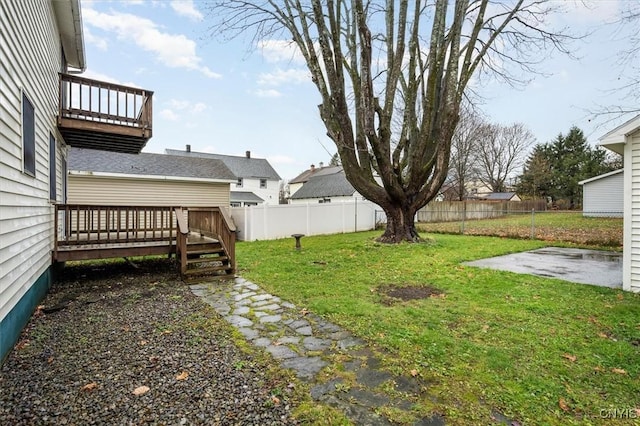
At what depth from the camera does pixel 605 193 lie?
20719mm

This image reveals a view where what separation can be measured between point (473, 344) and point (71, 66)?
11454 millimetres

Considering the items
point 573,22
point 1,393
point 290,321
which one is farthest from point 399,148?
point 1,393

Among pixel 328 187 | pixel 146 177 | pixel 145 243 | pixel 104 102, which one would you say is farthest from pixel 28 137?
pixel 328 187

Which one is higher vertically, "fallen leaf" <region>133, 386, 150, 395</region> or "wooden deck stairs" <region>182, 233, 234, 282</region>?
"wooden deck stairs" <region>182, 233, 234, 282</region>

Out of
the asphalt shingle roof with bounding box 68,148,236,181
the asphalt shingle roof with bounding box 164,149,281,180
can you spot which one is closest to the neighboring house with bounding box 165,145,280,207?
the asphalt shingle roof with bounding box 164,149,281,180

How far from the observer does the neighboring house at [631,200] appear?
496cm

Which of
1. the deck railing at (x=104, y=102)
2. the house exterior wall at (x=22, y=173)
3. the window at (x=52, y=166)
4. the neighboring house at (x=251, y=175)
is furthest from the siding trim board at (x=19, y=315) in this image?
the neighboring house at (x=251, y=175)

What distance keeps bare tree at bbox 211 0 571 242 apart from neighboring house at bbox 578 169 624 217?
15.0 m

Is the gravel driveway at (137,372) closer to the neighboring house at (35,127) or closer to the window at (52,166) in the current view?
the neighboring house at (35,127)

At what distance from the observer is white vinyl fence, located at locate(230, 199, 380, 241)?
41.4 ft

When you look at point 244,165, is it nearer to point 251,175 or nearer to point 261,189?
point 251,175

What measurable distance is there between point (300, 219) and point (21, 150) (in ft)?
34.6

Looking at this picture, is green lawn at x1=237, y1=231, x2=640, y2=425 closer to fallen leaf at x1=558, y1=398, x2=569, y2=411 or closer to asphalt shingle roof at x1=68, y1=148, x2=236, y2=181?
fallen leaf at x1=558, y1=398, x2=569, y2=411

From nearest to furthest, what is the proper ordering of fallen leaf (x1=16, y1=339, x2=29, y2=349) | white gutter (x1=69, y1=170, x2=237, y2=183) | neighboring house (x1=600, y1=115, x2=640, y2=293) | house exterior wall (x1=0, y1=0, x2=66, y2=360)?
1. house exterior wall (x1=0, y1=0, x2=66, y2=360)
2. fallen leaf (x1=16, y1=339, x2=29, y2=349)
3. neighboring house (x1=600, y1=115, x2=640, y2=293)
4. white gutter (x1=69, y1=170, x2=237, y2=183)
